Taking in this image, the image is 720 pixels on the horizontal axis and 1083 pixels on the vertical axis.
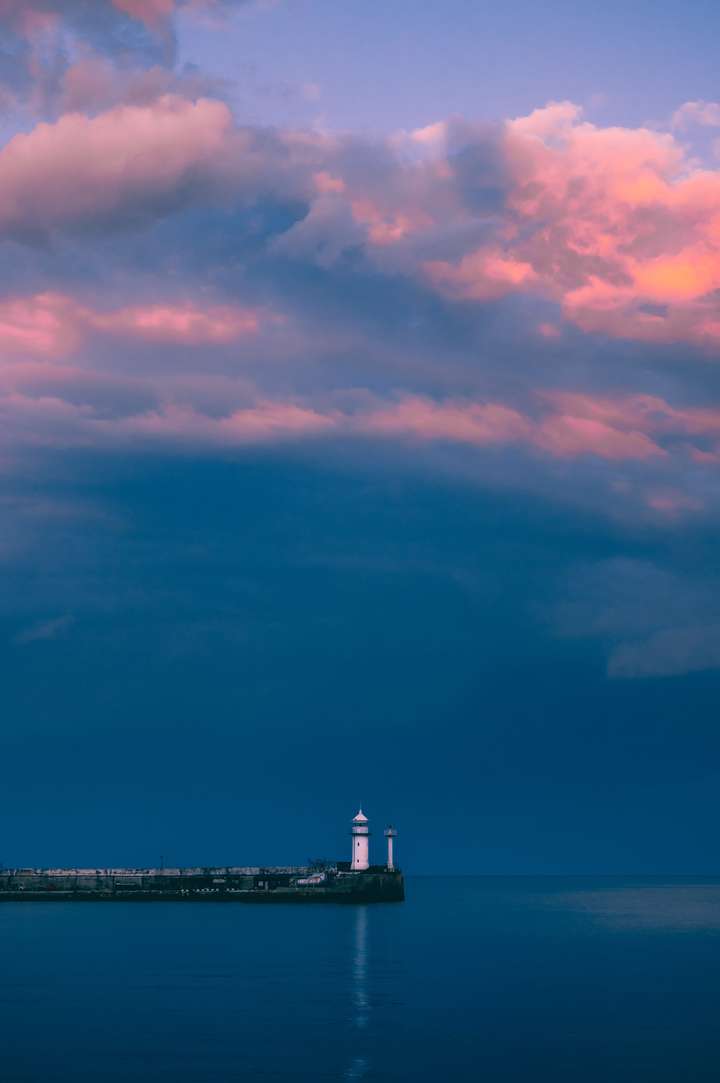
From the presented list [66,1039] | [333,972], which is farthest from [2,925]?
[66,1039]

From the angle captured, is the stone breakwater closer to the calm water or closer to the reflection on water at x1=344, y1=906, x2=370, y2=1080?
the calm water

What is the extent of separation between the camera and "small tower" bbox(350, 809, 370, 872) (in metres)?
134

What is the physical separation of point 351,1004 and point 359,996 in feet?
10.4

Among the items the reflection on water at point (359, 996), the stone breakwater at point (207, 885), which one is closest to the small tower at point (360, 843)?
the stone breakwater at point (207, 885)

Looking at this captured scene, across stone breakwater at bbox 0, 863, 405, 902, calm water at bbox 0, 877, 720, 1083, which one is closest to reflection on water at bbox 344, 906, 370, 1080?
calm water at bbox 0, 877, 720, 1083

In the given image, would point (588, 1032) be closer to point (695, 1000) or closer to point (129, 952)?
point (695, 1000)

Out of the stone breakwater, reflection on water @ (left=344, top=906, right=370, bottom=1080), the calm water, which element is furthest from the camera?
the stone breakwater

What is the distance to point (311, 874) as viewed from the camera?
13775cm

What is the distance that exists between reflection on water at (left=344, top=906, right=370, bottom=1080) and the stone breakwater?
47.7ft

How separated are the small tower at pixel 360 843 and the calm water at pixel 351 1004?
13.9m

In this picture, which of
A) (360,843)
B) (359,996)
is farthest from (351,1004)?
(360,843)

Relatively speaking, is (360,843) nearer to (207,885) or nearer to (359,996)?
(207,885)

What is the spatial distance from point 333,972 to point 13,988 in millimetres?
18450

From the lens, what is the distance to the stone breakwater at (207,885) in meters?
133
